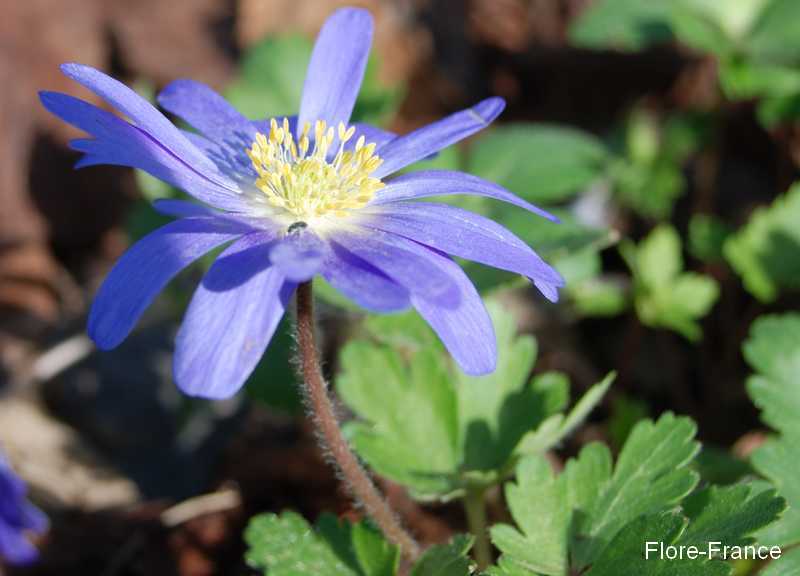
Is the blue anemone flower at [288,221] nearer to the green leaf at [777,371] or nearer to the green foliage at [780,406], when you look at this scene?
the green foliage at [780,406]

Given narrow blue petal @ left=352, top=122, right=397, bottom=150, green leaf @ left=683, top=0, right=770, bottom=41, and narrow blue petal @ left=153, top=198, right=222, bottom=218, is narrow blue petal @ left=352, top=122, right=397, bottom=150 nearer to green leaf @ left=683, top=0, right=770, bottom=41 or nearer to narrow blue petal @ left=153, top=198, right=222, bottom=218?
narrow blue petal @ left=153, top=198, right=222, bottom=218

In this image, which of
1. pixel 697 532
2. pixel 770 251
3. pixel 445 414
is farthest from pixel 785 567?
pixel 770 251

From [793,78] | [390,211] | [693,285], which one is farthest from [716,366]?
[390,211]

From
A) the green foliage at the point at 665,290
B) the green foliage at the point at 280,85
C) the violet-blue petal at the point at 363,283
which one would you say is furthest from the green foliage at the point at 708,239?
the violet-blue petal at the point at 363,283

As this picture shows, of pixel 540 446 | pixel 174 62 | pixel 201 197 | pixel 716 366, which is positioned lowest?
pixel 540 446

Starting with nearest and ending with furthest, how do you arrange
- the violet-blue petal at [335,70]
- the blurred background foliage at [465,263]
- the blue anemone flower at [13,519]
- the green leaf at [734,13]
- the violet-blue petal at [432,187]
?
the violet-blue petal at [432,187], the violet-blue petal at [335,70], the blue anemone flower at [13,519], the blurred background foliage at [465,263], the green leaf at [734,13]

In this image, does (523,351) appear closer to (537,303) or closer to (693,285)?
(693,285)
